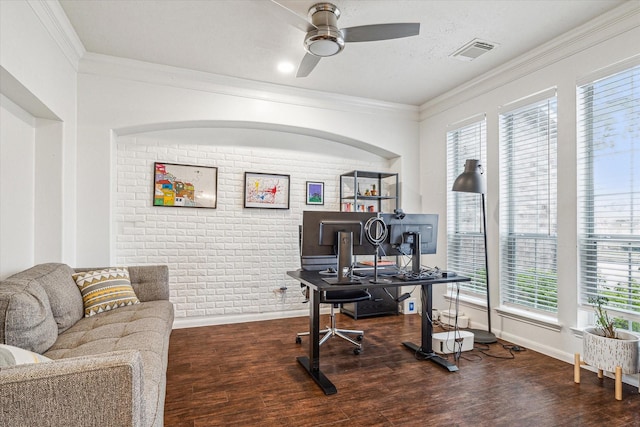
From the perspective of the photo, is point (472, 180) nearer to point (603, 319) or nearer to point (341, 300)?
point (603, 319)

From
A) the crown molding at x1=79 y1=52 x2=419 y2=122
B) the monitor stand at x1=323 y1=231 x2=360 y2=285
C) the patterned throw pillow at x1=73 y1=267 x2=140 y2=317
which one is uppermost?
the crown molding at x1=79 y1=52 x2=419 y2=122

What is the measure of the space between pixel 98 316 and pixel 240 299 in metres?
1.80

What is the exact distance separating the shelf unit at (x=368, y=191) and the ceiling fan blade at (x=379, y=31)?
2.13m

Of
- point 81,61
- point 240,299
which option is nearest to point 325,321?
point 240,299

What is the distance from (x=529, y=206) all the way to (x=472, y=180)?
23.0 inches

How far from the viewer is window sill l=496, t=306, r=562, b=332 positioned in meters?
3.09

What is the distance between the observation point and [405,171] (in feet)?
16.0

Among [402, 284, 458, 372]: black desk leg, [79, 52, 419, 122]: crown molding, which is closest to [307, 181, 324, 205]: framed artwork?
[79, 52, 419, 122]: crown molding

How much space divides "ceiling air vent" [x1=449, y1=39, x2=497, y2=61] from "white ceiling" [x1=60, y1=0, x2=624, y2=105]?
6 centimetres

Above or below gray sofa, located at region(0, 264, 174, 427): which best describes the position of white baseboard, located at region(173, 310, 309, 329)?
below

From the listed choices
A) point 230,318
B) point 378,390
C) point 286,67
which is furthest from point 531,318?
point 286,67

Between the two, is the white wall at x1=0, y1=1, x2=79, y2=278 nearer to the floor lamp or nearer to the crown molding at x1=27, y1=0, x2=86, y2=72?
the crown molding at x1=27, y1=0, x2=86, y2=72

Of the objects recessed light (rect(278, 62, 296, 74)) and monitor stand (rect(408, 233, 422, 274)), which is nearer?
monitor stand (rect(408, 233, 422, 274))

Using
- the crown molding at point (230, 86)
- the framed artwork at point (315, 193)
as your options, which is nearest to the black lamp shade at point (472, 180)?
the crown molding at point (230, 86)
